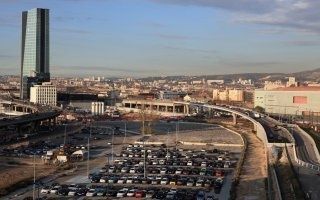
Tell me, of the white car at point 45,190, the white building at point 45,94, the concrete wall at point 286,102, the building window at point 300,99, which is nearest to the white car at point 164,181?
the white car at point 45,190

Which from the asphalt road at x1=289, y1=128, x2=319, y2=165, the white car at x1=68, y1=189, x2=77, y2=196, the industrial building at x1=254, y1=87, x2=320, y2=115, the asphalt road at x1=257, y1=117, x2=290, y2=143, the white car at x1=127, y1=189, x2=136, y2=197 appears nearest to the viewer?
the white car at x1=127, y1=189, x2=136, y2=197

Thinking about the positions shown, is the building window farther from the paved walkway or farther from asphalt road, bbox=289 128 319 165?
the paved walkway

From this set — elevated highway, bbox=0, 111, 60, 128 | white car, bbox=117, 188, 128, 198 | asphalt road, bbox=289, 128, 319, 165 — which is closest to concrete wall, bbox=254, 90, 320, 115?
asphalt road, bbox=289, 128, 319, 165

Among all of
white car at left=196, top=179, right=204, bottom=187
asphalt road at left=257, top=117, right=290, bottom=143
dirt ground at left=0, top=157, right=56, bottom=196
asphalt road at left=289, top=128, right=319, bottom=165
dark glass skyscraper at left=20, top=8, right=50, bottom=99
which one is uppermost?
dark glass skyscraper at left=20, top=8, right=50, bottom=99

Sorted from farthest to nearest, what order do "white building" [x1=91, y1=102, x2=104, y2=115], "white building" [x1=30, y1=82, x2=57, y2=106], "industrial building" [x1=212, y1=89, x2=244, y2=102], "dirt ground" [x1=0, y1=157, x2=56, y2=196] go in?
"industrial building" [x1=212, y1=89, x2=244, y2=102] < "white building" [x1=30, y1=82, x2=57, y2=106] < "white building" [x1=91, y1=102, x2=104, y2=115] < "dirt ground" [x1=0, y1=157, x2=56, y2=196]

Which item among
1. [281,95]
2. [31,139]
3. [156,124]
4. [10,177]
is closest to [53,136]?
[31,139]

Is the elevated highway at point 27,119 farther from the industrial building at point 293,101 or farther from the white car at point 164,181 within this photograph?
the industrial building at point 293,101

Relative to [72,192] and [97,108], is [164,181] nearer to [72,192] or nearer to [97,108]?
[72,192]
